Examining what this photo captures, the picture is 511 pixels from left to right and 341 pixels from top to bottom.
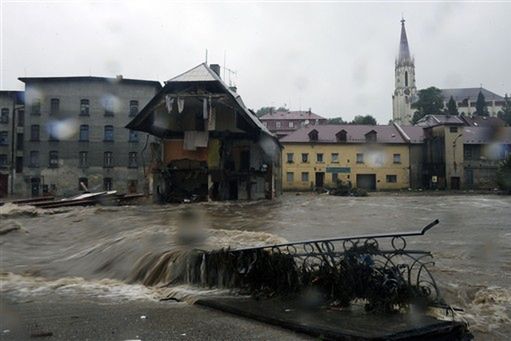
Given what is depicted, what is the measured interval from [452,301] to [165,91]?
31.5 meters

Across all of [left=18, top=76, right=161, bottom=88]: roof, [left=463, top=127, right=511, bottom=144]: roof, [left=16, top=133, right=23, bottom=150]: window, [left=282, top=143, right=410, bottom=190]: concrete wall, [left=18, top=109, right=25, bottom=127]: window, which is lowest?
[left=282, top=143, right=410, bottom=190]: concrete wall

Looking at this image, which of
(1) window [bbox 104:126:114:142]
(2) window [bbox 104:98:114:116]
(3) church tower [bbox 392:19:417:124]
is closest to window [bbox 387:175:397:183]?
(1) window [bbox 104:126:114:142]

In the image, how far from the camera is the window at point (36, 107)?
178 feet

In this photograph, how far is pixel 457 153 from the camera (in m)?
59.9

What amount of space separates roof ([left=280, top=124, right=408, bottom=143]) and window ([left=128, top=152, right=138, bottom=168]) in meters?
19.5

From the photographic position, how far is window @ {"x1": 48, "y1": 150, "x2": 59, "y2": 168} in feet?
176

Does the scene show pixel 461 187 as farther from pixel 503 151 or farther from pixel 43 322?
pixel 43 322

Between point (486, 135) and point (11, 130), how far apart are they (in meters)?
59.1

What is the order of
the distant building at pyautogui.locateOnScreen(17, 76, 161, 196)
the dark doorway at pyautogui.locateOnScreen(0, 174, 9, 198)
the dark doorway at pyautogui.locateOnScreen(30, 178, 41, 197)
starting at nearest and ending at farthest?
the dark doorway at pyautogui.locateOnScreen(30, 178, 41, 197)
the distant building at pyautogui.locateOnScreen(17, 76, 161, 196)
the dark doorway at pyautogui.locateOnScreen(0, 174, 9, 198)

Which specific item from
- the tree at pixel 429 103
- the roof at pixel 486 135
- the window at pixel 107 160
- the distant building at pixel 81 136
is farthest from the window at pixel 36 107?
the tree at pixel 429 103

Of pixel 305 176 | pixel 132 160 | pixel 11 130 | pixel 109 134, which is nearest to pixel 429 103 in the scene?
pixel 305 176

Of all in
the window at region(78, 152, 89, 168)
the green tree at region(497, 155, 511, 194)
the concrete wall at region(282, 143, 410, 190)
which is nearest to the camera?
the green tree at region(497, 155, 511, 194)

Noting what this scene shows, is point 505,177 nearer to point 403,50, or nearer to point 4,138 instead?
point 4,138

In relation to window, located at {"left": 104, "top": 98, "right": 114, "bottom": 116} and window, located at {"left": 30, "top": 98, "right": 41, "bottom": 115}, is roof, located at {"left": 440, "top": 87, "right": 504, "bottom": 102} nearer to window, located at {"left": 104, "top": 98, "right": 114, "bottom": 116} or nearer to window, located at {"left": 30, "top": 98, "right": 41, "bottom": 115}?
window, located at {"left": 104, "top": 98, "right": 114, "bottom": 116}
